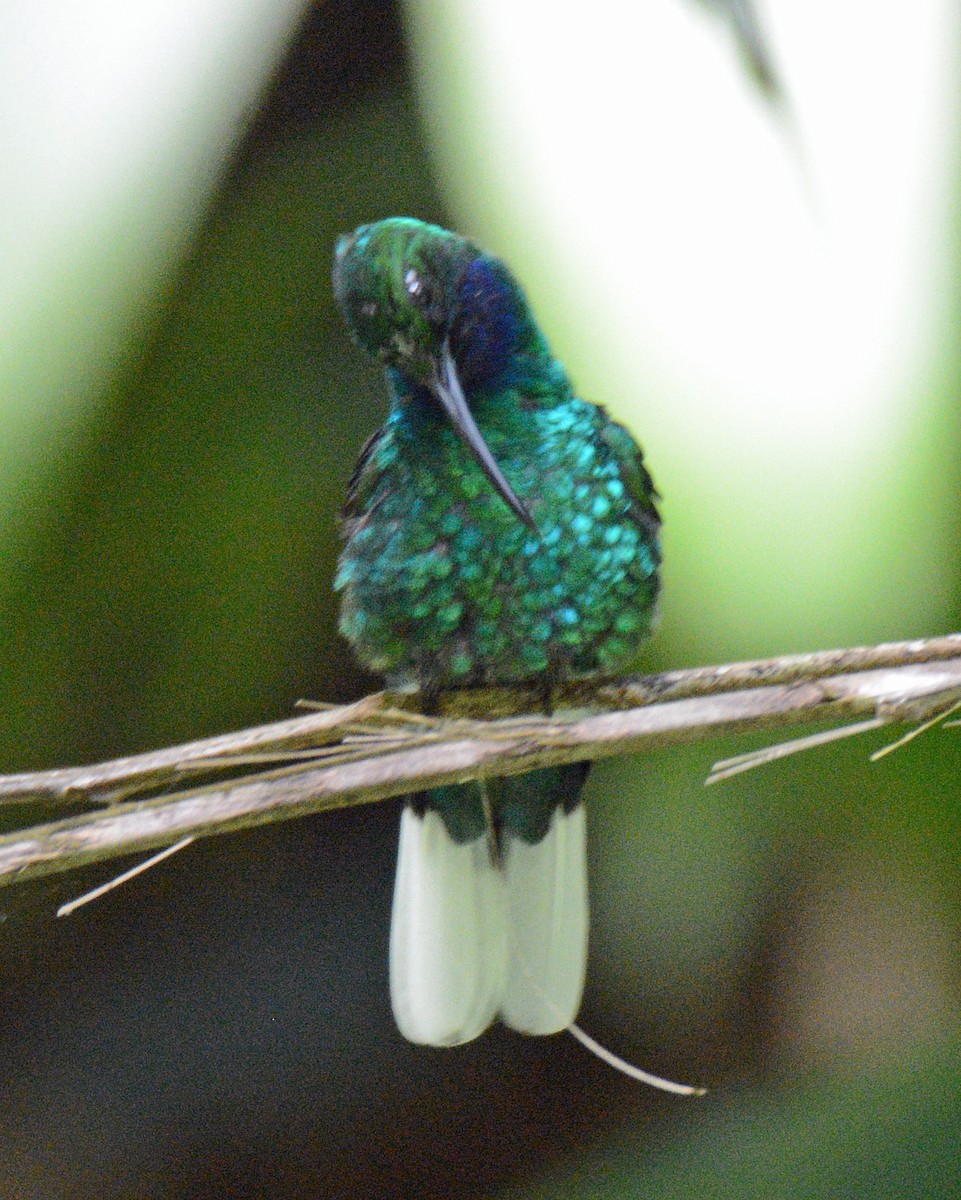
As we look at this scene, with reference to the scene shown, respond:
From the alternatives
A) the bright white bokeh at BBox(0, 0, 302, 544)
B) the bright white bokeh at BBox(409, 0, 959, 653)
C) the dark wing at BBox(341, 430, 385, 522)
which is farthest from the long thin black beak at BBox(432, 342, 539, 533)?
the bright white bokeh at BBox(0, 0, 302, 544)

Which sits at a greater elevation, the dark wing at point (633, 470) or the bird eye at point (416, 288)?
the bird eye at point (416, 288)

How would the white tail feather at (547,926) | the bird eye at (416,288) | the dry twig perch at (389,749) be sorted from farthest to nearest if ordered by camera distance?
1. the white tail feather at (547,926)
2. the bird eye at (416,288)
3. the dry twig perch at (389,749)

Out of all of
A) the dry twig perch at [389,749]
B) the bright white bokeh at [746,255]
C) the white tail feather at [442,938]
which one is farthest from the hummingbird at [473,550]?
the dry twig perch at [389,749]

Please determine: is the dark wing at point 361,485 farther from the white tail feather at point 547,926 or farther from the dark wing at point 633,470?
the white tail feather at point 547,926

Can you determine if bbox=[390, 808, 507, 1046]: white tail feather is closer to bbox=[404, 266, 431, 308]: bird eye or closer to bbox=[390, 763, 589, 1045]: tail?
bbox=[390, 763, 589, 1045]: tail

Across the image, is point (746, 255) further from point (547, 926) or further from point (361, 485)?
point (547, 926)

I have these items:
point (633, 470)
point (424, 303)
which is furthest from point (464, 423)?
point (633, 470)

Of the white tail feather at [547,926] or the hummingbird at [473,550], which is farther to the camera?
the white tail feather at [547,926]
